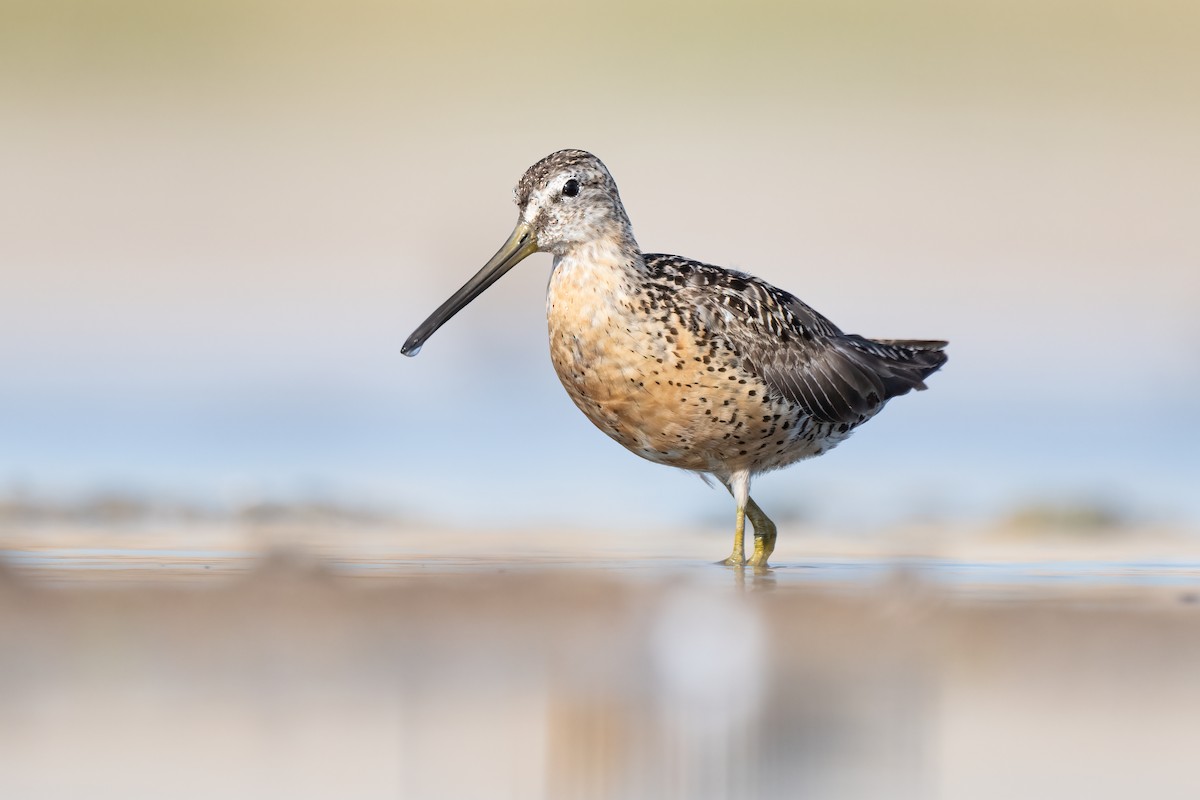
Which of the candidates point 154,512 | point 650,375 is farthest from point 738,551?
point 154,512

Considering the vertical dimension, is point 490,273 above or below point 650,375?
above

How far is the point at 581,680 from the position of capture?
4.94 meters

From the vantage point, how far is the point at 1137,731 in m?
4.52

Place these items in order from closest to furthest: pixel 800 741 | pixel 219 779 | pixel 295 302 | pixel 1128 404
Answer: pixel 219 779
pixel 800 741
pixel 1128 404
pixel 295 302

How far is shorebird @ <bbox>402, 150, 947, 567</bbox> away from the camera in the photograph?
7.49 m

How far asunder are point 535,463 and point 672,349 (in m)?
2.63

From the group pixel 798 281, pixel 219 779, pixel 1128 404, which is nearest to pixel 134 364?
pixel 798 281

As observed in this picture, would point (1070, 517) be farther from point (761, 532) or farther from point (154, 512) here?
point (154, 512)

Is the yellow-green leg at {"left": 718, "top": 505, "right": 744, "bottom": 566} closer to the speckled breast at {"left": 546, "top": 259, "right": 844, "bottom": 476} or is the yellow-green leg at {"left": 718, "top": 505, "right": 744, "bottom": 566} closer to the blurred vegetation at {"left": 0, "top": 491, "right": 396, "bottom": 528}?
the speckled breast at {"left": 546, "top": 259, "right": 844, "bottom": 476}

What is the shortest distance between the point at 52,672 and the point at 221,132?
12400mm

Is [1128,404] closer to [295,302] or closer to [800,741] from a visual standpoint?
[295,302]

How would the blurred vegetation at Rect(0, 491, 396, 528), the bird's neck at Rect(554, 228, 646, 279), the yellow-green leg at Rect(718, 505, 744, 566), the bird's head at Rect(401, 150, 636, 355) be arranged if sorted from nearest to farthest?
1. the yellow-green leg at Rect(718, 505, 744, 566)
2. the bird's neck at Rect(554, 228, 646, 279)
3. the bird's head at Rect(401, 150, 636, 355)
4. the blurred vegetation at Rect(0, 491, 396, 528)

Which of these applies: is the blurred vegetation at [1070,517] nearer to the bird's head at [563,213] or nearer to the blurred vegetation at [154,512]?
the bird's head at [563,213]

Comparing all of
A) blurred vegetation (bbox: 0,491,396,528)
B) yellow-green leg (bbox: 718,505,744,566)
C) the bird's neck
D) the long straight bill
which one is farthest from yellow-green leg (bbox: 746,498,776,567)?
blurred vegetation (bbox: 0,491,396,528)
